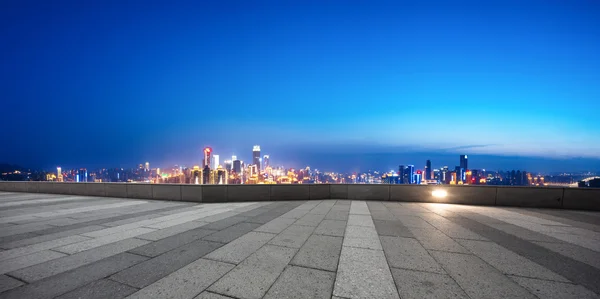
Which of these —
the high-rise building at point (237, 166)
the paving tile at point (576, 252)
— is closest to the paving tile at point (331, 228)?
the paving tile at point (576, 252)

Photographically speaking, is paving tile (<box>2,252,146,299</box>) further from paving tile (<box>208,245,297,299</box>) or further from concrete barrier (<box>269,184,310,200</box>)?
concrete barrier (<box>269,184,310,200</box>)

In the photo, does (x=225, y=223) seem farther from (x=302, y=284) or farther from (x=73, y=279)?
(x=302, y=284)

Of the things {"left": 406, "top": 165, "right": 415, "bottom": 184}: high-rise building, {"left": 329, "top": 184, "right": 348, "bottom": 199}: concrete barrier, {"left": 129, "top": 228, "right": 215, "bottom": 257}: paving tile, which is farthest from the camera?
{"left": 406, "top": 165, "right": 415, "bottom": 184}: high-rise building

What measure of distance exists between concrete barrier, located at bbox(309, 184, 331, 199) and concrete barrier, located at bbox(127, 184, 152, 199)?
8.93m

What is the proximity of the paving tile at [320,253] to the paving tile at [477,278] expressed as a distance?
77.7 inches

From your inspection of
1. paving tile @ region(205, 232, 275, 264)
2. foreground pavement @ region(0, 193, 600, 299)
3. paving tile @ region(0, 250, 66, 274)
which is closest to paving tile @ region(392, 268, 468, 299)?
foreground pavement @ region(0, 193, 600, 299)

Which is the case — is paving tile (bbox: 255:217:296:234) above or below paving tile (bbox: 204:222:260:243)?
below

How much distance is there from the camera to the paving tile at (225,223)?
677 cm

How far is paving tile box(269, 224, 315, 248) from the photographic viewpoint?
5.37 meters

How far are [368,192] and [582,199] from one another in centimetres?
911

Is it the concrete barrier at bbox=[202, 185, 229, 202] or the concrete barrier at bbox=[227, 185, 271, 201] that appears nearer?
the concrete barrier at bbox=[202, 185, 229, 202]

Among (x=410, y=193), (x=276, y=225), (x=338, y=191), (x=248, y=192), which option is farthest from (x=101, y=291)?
(x=410, y=193)

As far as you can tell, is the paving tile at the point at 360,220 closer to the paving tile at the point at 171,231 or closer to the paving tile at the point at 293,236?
the paving tile at the point at 293,236

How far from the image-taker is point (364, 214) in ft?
28.9
